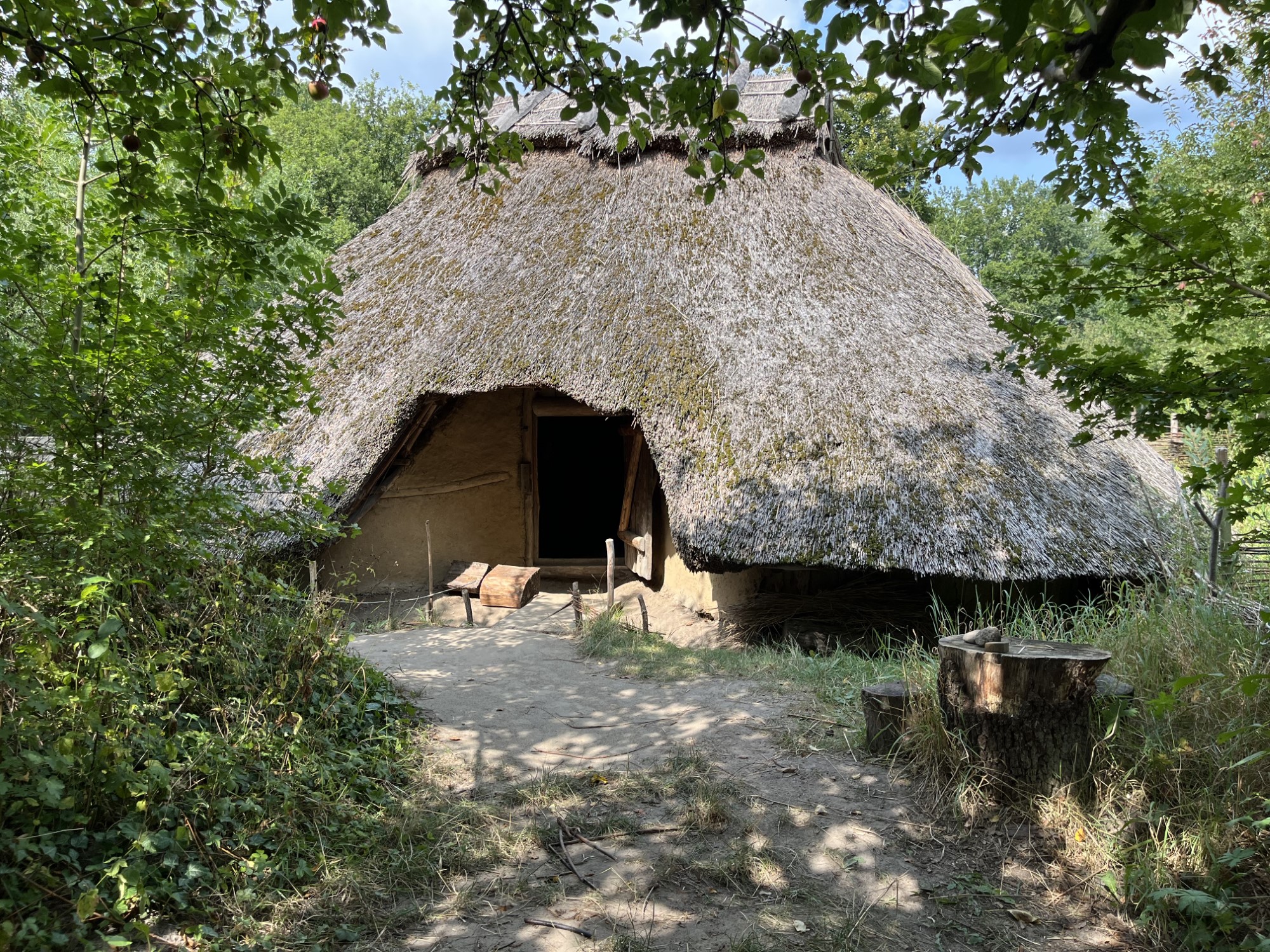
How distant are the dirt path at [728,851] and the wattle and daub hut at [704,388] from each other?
2.13 meters

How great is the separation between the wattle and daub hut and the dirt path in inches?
→ 83.7

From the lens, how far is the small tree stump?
3.54 metres

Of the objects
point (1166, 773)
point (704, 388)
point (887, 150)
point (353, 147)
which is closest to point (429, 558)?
point (704, 388)

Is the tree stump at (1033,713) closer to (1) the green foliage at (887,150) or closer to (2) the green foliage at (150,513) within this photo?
(1) the green foliage at (887,150)

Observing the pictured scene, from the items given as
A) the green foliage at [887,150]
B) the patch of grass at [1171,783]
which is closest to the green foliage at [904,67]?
the green foliage at [887,150]

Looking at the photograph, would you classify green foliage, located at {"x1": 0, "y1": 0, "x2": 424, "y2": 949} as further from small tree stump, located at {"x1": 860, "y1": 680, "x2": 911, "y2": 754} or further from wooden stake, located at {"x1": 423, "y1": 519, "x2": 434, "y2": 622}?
wooden stake, located at {"x1": 423, "y1": 519, "x2": 434, "y2": 622}

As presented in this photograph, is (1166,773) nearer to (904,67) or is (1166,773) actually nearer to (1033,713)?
(1033,713)

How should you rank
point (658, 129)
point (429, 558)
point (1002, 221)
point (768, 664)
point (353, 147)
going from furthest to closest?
1. point (1002, 221)
2. point (353, 147)
3. point (658, 129)
4. point (429, 558)
5. point (768, 664)

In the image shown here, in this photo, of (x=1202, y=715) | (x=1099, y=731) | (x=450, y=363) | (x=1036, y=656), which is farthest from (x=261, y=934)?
(x=450, y=363)

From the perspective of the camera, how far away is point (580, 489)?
11.1 metres

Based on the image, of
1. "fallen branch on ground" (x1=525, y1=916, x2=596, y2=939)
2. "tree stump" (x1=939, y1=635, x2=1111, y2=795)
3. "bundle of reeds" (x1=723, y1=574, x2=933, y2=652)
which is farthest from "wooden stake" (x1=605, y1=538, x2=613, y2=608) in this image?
"fallen branch on ground" (x1=525, y1=916, x2=596, y2=939)

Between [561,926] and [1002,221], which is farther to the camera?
[1002,221]

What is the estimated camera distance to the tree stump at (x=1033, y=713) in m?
2.99

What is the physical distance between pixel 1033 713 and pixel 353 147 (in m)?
24.1
